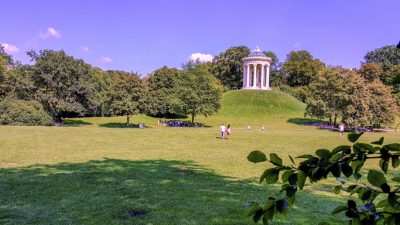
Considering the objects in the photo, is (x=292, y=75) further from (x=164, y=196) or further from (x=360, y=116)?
(x=164, y=196)

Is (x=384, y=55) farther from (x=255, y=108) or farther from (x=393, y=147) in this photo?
(x=393, y=147)

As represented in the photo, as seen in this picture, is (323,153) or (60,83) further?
(60,83)

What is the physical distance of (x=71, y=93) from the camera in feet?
154

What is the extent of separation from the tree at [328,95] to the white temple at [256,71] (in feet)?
89.3

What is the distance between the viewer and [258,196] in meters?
9.93

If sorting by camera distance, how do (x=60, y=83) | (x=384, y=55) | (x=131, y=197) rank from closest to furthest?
(x=131, y=197) < (x=60, y=83) < (x=384, y=55)

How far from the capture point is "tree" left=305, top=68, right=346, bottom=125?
147 ft

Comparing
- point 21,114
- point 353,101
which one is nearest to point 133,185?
point 21,114

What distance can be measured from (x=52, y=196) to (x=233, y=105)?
193ft

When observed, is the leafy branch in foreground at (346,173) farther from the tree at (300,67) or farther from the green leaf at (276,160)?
the tree at (300,67)

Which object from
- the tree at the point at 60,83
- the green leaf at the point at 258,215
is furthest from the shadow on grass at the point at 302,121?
the green leaf at the point at 258,215

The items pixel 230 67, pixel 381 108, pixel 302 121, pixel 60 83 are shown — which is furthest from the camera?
pixel 230 67

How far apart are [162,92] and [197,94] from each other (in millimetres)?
8467

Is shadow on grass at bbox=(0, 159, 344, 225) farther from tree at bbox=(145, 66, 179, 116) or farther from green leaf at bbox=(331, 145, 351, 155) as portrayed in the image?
tree at bbox=(145, 66, 179, 116)
